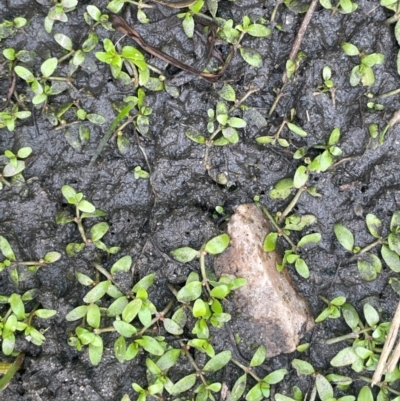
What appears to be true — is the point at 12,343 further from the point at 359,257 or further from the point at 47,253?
the point at 359,257

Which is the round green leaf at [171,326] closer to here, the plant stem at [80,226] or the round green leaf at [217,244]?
the round green leaf at [217,244]

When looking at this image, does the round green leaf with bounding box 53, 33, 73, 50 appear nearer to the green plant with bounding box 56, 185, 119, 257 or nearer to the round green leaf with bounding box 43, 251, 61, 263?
the green plant with bounding box 56, 185, 119, 257

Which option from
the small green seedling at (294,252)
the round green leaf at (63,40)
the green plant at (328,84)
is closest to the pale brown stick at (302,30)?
the green plant at (328,84)

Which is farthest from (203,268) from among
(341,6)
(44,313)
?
(341,6)

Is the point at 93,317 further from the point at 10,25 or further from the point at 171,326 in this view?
the point at 10,25

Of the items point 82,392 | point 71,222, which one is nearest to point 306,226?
point 71,222

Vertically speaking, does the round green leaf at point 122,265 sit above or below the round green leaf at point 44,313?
above

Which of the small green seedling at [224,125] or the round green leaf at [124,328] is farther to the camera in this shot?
the small green seedling at [224,125]
